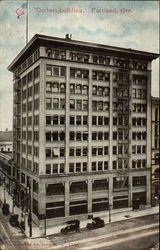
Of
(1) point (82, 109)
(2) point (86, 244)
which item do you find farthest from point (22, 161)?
(2) point (86, 244)

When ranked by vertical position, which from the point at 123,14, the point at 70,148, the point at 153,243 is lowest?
the point at 153,243

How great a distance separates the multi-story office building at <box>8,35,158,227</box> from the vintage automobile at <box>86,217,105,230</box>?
0.45m

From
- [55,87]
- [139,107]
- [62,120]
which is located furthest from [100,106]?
[55,87]

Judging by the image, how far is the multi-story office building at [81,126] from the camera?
11664 millimetres

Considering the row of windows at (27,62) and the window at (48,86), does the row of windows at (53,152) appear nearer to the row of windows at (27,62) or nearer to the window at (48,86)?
the window at (48,86)

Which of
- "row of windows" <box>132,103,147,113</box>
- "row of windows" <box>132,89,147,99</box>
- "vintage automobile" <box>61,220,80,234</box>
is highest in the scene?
"row of windows" <box>132,89,147,99</box>

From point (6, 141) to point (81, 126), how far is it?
3.31 metres

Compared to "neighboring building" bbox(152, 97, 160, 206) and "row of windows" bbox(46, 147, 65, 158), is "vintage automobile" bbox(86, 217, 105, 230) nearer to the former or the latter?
"neighboring building" bbox(152, 97, 160, 206)

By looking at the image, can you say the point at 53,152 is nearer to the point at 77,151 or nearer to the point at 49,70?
the point at 77,151

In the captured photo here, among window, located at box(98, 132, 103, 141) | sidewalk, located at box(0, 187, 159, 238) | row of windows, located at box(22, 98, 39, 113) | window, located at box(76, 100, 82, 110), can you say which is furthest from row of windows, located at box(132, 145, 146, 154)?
row of windows, located at box(22, 98, 39, 113)

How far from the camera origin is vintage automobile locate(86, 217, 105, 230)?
36.3 feet

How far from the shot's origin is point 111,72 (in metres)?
12.0

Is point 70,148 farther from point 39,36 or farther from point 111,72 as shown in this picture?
point 39,36

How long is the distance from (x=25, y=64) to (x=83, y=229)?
7.19 meters
